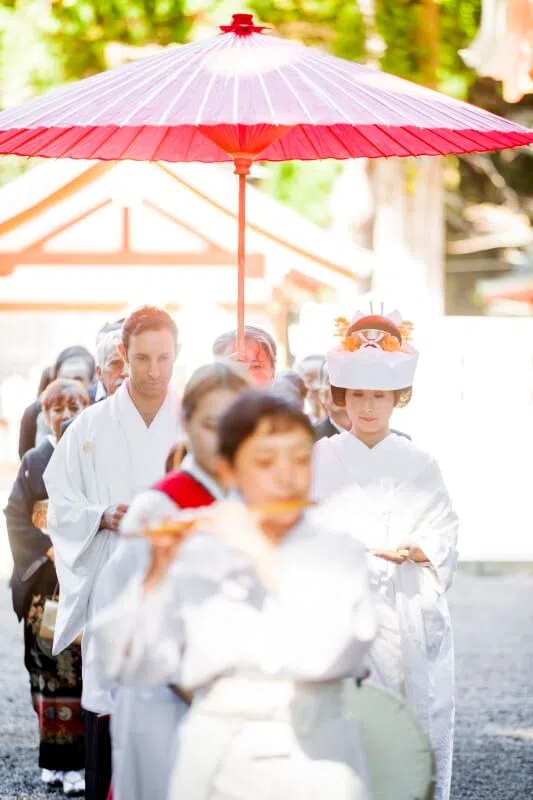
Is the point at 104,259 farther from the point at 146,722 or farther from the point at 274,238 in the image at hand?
the point at 146,722

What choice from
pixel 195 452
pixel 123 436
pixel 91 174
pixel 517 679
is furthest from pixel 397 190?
pixel 195 452

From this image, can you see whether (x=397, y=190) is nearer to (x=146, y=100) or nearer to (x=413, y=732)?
(x=146, y=100)

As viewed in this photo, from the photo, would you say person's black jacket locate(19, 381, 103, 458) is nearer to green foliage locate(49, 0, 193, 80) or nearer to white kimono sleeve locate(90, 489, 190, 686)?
white kimono sleeve locate(90, 489, 190, 686)

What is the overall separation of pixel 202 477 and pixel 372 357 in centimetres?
148

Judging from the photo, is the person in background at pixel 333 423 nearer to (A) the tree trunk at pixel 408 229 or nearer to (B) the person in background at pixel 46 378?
(B) the person in background at pixel 46 378

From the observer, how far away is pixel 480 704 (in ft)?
25.0

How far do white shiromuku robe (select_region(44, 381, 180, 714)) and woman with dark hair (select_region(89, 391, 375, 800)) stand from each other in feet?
5.86

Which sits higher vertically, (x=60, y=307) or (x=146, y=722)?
(x=60, y=307)

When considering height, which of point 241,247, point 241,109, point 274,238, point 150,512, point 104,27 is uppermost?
point 104,27

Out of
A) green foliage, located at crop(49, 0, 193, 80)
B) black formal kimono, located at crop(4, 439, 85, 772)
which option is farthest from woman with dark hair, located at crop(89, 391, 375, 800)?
green foliage, located at crop(49, 0, 193, 80)

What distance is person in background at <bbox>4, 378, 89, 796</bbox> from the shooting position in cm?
600

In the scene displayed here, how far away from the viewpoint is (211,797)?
302cm

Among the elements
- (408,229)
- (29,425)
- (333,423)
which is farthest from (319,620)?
(408,229)

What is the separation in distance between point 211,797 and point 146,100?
211 centimetres
